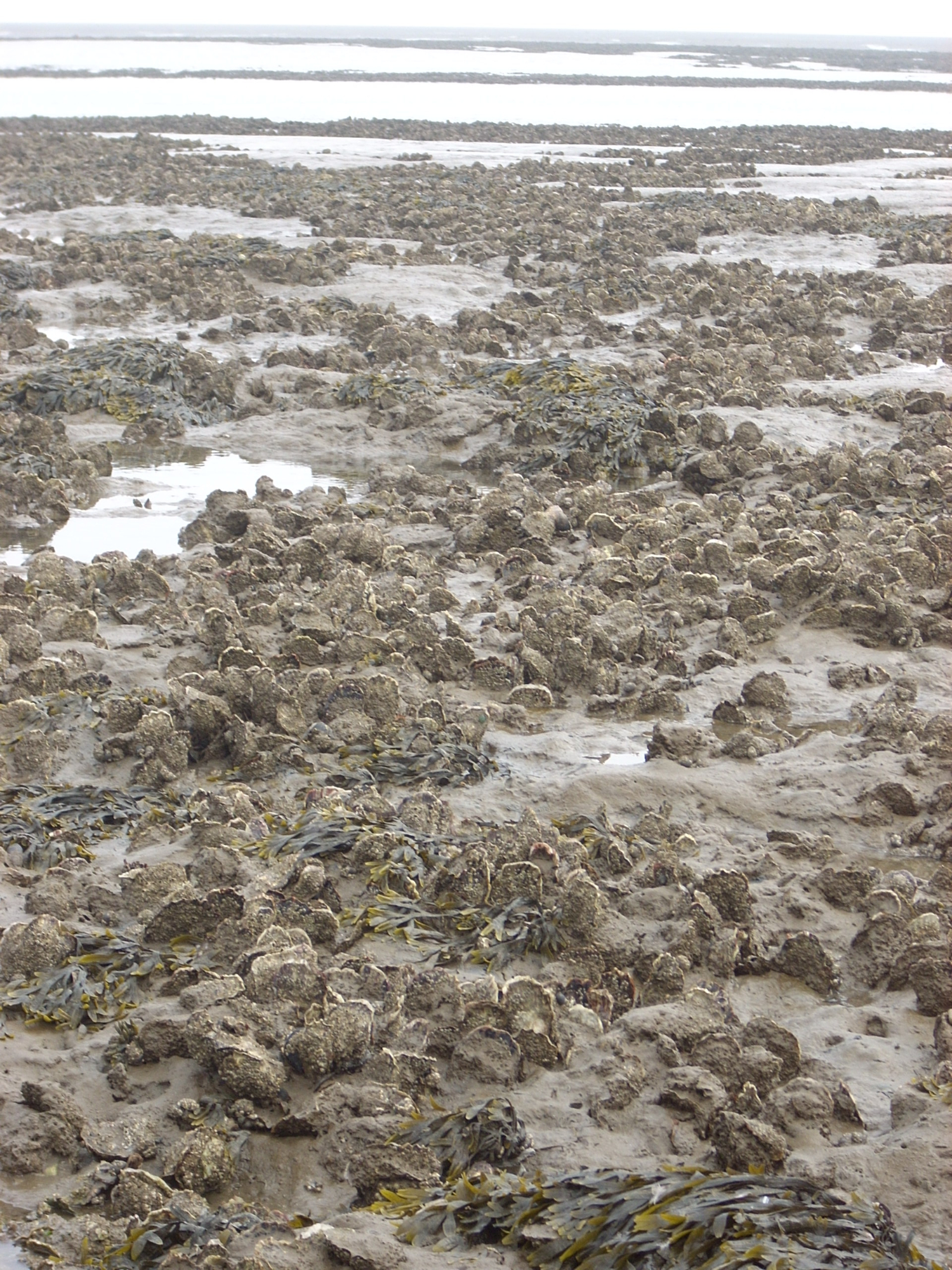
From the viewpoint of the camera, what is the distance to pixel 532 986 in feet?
11.7

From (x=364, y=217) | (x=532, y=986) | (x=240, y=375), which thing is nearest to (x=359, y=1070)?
(x=532, y=986)

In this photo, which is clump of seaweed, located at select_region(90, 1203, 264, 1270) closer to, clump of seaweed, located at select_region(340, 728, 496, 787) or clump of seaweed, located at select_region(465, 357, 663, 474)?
clump of seaweed, located at select_region(340, 728, 496, 787)

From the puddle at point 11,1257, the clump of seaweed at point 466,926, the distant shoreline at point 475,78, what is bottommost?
the puddle at point 11,1257

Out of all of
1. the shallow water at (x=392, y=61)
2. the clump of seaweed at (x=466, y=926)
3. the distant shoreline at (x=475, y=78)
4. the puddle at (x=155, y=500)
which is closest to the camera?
the clump of seaweed at (x=466, y=926)

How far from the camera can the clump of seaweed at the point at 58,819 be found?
14.9 ft

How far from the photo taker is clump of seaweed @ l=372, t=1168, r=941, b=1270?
2518mm

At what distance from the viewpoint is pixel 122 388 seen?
34.7ft

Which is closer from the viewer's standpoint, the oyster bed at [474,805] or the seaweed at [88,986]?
the oyster bed at [474,805]

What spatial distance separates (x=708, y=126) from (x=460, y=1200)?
42161mm

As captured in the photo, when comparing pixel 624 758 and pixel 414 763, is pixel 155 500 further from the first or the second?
pixel 624 758

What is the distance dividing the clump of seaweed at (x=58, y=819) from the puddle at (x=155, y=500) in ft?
9.22

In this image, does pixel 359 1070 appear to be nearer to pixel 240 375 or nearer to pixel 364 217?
pixel 240 375

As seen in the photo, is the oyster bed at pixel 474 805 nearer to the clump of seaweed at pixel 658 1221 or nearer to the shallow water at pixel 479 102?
the clump of seaweed at pixel 658 1221

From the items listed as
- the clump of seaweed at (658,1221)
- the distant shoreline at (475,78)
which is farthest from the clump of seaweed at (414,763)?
the distant shoreline at (475,78)
